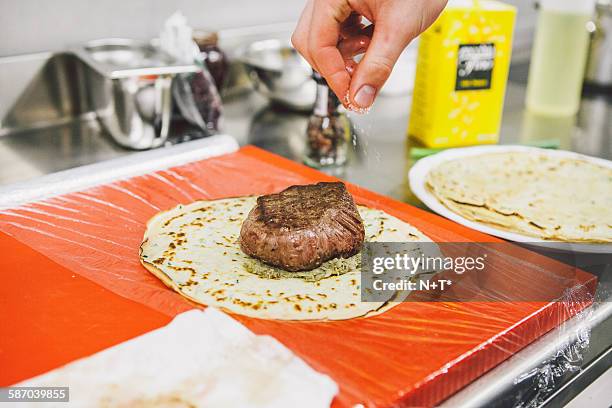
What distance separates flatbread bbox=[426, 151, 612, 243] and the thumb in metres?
0.45

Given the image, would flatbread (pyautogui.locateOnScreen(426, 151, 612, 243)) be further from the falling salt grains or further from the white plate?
the falling salt grains

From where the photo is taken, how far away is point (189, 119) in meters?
2.10

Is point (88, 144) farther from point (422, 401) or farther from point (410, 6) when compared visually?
point (422, 401)

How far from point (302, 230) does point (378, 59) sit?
13.8 inches

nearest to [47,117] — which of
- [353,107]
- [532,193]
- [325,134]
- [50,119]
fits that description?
[50,119]

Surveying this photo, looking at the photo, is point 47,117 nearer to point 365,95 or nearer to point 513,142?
point 365,95

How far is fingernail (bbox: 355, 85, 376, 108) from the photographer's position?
4.18 ft

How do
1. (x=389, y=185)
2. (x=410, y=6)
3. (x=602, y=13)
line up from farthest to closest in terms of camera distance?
(x=602, y=13)
(x=389, y=185)
(x=410, y=6)

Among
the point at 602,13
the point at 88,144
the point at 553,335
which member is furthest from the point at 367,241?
the point at 602,13

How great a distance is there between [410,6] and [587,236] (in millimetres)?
655

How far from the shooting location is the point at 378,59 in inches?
49.2

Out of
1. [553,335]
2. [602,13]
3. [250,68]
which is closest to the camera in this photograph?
[553,335]

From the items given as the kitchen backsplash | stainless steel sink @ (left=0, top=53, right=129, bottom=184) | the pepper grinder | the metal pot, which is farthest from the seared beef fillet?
the kitchen backsplash

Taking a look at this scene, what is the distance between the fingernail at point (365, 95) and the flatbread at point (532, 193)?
1.40ft
